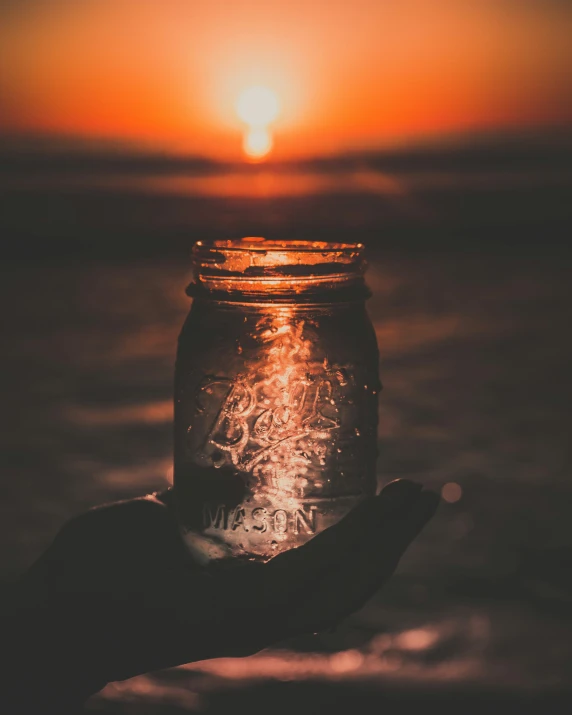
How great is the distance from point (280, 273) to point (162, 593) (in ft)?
2.28

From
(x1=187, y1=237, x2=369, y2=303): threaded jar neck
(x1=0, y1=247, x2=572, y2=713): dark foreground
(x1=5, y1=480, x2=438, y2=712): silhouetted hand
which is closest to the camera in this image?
(x1=5, y1=480, x2=438, y2=712): silhouetted hand

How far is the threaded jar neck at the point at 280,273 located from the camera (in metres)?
2.20

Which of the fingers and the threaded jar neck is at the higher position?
the threaded jar neck

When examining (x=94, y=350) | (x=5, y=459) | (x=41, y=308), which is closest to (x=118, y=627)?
(x=5, y=459)

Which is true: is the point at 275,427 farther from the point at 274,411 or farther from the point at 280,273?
the point at 280,273

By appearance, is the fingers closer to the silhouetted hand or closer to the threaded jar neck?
the silhouetted hand

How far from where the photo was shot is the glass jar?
226 cm

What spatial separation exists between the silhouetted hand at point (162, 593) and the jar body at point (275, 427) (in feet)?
0.40

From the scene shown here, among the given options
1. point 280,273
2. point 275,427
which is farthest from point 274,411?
point 280,273

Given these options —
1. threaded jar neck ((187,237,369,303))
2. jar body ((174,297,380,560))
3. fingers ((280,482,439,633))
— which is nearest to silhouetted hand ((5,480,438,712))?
fingers ((280,482,439,633))

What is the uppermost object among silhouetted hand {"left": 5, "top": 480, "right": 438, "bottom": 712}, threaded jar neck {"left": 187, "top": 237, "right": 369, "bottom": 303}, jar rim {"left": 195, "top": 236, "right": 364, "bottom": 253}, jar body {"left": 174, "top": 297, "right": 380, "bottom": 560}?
jar rim {"left": 195, "top": 236, "right": 364, "bottom": 253}

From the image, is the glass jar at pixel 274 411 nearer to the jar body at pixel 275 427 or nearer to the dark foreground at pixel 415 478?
the jar body at pixel 275 427

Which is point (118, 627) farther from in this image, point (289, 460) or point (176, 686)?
point (176, 686)

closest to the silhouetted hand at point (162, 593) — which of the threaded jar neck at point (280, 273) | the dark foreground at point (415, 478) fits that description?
the threaded jar neck at point (280, 273)
